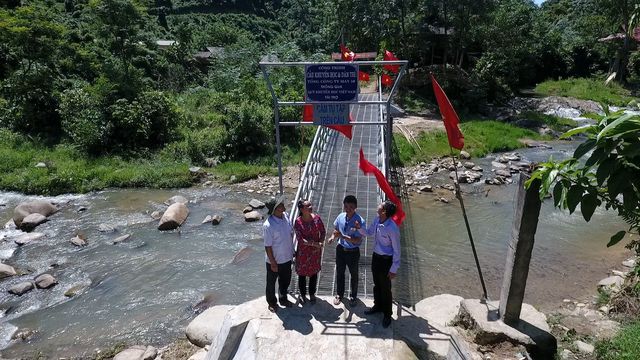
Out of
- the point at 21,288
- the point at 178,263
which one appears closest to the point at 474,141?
the point at 178,263

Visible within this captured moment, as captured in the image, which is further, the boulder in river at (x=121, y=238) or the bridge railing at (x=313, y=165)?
the boulder in river at (x=121, y=238)

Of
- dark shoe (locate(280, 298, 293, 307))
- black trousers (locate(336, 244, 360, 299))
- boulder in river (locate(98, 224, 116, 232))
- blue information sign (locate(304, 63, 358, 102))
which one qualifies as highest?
blue information sign (locate(304, 63, 358, 102))

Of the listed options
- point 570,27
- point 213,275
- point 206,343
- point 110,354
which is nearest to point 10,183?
point 213,275

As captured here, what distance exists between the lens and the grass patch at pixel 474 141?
1755 cm

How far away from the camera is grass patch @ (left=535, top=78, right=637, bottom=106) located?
2505 centimetres

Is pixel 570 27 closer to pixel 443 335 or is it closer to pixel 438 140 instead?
pixel 438 140

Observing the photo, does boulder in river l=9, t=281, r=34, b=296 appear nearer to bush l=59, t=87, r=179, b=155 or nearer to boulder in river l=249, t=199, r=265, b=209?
boulder in river l=249, t=199, r=265, b=209

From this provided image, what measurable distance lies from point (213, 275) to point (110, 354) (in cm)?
290

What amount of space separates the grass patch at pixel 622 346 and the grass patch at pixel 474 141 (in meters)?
10.9

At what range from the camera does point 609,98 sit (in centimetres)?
2483

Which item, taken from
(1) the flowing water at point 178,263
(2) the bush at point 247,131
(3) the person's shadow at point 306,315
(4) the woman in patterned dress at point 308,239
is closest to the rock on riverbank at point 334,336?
(3) the person's shadow at point 306,315

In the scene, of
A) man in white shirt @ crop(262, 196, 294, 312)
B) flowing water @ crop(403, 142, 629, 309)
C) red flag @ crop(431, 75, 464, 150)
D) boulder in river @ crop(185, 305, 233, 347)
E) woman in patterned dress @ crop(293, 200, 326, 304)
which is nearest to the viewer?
man in white shirt @ crop(262, 196, 294, 312)

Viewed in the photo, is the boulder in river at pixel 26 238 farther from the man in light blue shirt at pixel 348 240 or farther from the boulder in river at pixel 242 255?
the man in light blue shirt at pixel 348 240

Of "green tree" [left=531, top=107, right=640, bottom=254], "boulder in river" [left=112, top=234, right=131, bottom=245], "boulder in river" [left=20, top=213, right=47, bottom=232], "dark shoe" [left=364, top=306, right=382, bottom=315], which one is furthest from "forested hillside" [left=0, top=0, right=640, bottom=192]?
"green tree" [left=531, top=107, right=640, bottom=254]
